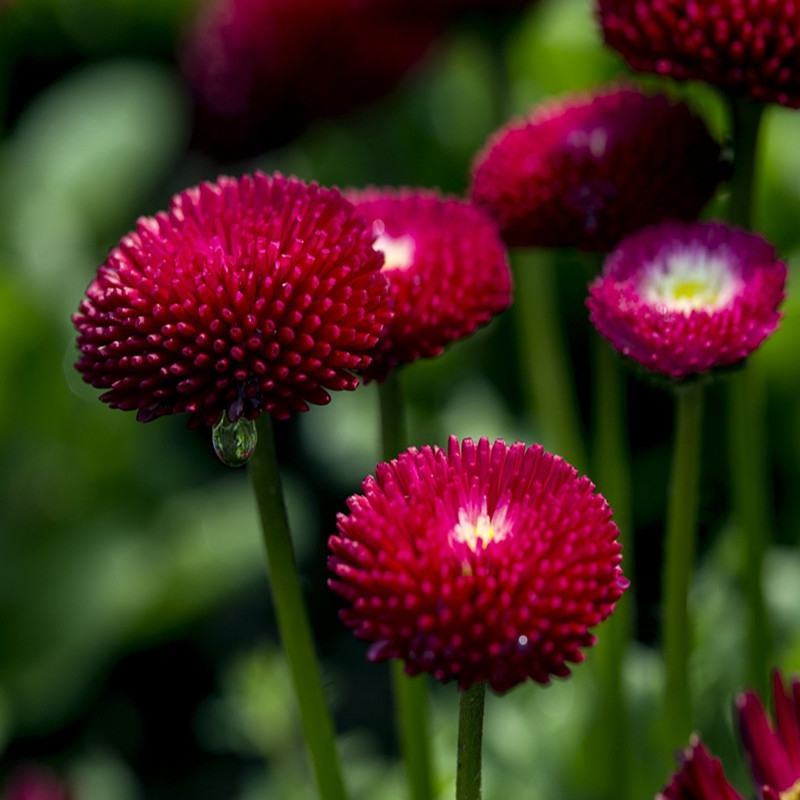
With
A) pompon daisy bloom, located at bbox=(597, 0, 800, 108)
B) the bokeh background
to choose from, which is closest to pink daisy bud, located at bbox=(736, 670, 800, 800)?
pompon daisy bloom, located at bbox=(597, 0, 800, 108)

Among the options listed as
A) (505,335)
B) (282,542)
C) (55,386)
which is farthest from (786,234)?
(282,542)

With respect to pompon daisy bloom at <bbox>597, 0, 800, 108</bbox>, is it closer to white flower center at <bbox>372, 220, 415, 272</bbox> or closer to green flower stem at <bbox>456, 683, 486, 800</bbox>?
white flower center at <bbox>372, 220, 415, 272</bbox>

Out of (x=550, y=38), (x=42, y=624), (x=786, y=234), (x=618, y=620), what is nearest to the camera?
(x=618, y=620)

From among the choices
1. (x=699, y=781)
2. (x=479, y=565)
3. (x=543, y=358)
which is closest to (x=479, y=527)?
(x=479, y=565)

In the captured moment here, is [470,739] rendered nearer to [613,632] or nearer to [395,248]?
[395,248]

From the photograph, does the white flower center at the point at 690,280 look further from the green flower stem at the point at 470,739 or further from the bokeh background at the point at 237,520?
the bokeh background at the point at 237,520

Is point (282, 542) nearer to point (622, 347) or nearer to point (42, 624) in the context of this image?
point (622, 347)

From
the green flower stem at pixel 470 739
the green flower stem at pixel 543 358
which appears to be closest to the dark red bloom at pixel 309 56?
the green flower stem at pixel 543 358
